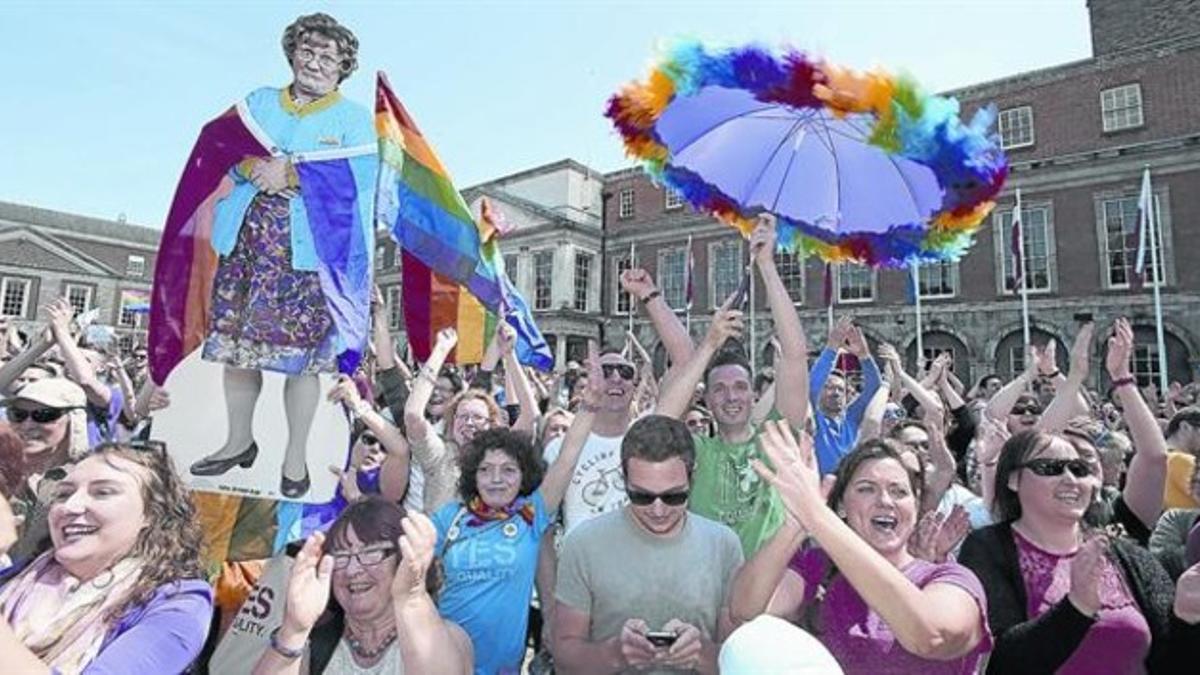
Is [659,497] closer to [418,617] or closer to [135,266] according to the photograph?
[418,617]

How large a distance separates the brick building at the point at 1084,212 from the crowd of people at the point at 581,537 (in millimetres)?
19336

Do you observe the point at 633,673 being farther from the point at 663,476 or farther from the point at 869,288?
the point at 869,288

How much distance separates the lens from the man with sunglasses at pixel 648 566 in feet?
8.32

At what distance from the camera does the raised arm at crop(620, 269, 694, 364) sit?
12.0 feet

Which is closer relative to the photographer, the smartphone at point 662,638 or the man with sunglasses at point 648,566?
the smartphone at point 662,638

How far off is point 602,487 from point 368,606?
1.53 meters

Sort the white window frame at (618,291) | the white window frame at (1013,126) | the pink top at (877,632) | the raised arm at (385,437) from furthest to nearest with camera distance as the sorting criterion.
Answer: the white window frame at (618,291) → the white window frame at (1013,126) → the raised arm at (385,437) → the pink top at (877,632)

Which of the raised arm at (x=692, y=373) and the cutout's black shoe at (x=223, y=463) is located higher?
the raised arm at (x=692, y=373)

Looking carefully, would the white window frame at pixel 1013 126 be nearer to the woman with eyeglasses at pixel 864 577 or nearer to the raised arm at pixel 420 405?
the raised arm at pixel 420 405

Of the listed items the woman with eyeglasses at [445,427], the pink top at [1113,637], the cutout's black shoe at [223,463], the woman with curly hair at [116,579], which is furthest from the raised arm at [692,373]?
the woman with curly hair at [116,579]

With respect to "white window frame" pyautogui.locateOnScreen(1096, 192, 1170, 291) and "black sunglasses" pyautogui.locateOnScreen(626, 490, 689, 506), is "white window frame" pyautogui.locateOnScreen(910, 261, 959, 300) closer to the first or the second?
"white window frame" pyautogui.locateOnScreen(1096, 192, 1170, 291)

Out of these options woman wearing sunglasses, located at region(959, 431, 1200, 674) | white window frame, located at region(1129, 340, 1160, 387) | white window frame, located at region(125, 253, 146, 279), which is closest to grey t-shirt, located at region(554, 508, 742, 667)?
woman wearing sunglasses, located at region(959, 431, 1200, 674)

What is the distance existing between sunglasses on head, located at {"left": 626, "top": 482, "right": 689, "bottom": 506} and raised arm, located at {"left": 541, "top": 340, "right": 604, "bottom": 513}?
695mm

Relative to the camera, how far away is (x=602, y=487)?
12.0ft
